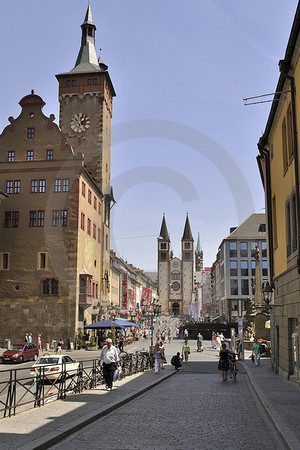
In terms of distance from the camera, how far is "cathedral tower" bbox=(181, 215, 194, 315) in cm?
18500

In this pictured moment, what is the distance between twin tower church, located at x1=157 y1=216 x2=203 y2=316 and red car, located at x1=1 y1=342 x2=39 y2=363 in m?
149

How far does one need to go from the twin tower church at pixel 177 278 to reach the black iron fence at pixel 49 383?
15758 cm

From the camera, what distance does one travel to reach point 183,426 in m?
11.2

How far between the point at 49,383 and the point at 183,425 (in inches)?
234

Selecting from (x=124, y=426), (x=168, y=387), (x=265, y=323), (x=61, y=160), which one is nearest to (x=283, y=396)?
(x=168, y=387)

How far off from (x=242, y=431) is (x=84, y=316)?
4064cm

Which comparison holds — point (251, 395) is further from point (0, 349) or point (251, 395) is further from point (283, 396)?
point (0, 349)

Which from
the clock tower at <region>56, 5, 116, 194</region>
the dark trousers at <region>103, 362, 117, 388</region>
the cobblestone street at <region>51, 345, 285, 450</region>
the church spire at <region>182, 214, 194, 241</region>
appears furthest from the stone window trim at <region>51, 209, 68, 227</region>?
the church spire at <region>182, 214, 194, 241</region>

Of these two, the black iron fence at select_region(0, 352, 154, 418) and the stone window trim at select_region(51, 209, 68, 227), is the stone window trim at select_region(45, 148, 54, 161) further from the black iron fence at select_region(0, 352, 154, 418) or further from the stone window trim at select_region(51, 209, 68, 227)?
the black iron fence at select_region(0, 352, 154, 418)

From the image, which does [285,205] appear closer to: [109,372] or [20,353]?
[109,372]

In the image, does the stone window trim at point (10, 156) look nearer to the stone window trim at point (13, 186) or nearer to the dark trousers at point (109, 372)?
the stone window trim at point (13, 186)

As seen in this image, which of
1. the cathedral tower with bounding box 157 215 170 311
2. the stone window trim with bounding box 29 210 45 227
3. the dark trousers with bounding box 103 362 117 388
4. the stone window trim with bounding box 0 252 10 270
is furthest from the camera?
the cathedral tower with bounding box 157 215 170 311

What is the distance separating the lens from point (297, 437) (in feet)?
31.8

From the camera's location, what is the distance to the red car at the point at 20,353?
34.3m
